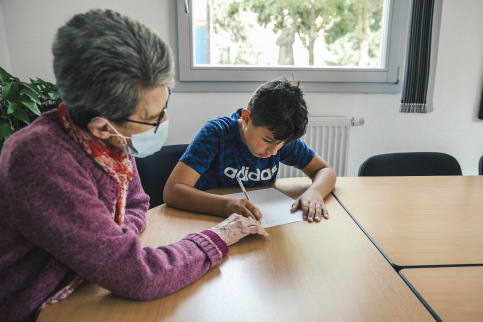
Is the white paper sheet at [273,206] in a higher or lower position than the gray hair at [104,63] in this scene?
lower

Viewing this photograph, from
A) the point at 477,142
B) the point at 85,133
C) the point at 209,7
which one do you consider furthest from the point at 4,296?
the point at 477,142

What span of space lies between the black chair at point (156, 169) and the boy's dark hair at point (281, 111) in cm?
50

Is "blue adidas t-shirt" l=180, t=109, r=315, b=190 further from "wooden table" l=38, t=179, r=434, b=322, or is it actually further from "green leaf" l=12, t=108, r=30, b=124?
"green leaf" l=12, t=108, r=30, b=124

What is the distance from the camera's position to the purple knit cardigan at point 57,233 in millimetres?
587

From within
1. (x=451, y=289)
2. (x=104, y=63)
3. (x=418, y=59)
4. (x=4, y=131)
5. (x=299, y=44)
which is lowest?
(x=451, y=289)

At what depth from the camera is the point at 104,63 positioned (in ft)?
1.91

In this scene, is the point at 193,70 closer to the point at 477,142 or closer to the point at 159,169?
the point at 159,169

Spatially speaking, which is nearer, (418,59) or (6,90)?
(6,90)

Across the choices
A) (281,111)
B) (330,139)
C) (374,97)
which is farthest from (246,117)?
(374,97)

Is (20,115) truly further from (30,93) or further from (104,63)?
(104,63)

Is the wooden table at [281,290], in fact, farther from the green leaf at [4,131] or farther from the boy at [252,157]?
the green leaf at [4,131]

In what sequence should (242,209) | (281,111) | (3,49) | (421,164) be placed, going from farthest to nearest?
(3,49), (421,164), (281,111), (242,209)

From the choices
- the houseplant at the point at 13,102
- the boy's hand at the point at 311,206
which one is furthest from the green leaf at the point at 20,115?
the boy's hand at the point at 311,206

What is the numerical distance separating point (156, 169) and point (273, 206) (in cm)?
61
